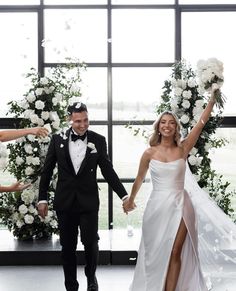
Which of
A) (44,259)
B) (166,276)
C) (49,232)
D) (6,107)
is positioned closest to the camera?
(166,276)

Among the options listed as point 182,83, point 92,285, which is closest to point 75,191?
point 92,285

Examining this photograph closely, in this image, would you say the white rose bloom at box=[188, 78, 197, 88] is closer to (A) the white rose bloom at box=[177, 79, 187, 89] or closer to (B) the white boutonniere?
(A) the white rose bloom at box=[177, 79, 187, 89]

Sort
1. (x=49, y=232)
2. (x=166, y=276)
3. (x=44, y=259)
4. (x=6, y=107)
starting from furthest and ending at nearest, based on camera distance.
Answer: (x=6, y=107) → (x=49, y=232) → (x=44, y=259) → (x=166, y=276)

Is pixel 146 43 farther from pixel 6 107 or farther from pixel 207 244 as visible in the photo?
pixel 207 244

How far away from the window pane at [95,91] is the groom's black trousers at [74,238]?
3442 millimetres

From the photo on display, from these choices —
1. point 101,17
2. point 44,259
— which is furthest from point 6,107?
point 44,259

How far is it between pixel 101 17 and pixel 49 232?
10.6 feet

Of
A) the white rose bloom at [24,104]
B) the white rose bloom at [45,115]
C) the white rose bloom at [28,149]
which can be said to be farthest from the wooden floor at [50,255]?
the white rose bloom at [24,104]

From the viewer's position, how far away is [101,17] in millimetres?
8633

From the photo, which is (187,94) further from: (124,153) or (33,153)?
(33,153)

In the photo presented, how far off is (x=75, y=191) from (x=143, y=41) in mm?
4009

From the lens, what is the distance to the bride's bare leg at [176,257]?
5070mm

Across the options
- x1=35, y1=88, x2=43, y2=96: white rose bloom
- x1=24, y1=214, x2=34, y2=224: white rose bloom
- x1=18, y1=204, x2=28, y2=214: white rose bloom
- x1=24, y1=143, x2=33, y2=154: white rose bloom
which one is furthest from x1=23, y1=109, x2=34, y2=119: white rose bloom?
x1=24, y1=214, x2=34, y2=224: white rose bloom

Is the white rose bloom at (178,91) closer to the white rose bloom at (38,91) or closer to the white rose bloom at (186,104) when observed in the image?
the white rose bloom at (186,104)
